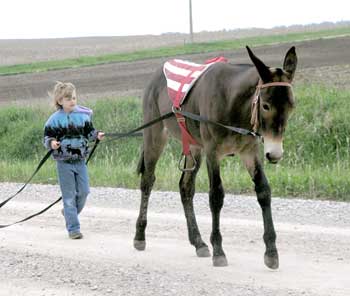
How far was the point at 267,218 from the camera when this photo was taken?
27.7 feet

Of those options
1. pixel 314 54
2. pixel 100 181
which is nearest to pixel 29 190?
pixel 100 181

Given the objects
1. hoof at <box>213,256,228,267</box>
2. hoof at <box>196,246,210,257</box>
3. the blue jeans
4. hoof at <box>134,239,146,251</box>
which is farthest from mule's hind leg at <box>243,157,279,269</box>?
the blue jeans

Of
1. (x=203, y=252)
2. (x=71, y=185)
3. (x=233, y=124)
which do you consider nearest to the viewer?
(x=233, y=124)

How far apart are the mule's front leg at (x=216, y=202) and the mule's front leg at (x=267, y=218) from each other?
343 mm

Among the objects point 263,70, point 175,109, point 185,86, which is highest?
point 263,70

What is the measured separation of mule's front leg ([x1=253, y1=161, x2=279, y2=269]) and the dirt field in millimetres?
15393

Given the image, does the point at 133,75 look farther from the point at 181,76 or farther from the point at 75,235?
the point at 181,76

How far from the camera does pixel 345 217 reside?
35.0 ft

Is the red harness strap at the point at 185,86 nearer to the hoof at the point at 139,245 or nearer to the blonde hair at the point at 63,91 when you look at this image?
the hoof at the point at 139,245

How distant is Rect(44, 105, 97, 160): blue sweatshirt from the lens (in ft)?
33.1

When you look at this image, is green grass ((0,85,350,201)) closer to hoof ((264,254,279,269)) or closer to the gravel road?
the gravel road

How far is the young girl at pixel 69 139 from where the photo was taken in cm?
1009

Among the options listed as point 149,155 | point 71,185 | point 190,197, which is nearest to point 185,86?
point 149,155

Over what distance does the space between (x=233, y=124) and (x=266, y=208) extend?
80cm
